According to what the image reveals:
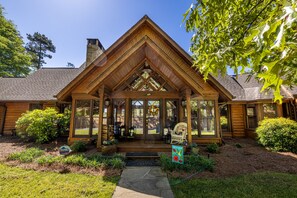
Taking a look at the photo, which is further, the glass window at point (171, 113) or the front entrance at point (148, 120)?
the glass window at point (171, 113)

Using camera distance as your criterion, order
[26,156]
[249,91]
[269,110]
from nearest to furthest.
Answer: [26,156] < [269,110] < [249,91]

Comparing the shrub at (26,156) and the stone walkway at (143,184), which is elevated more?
the shrub at (26,156)

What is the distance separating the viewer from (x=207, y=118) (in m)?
8.57

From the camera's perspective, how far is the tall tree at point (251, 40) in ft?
3.84

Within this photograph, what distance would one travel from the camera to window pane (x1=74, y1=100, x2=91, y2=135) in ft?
28.3

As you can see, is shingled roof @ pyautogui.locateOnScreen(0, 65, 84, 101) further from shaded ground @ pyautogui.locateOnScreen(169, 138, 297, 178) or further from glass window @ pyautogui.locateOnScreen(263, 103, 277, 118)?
glass window @ pyautogui.locateOnScreen(263, 103, 277, 118)

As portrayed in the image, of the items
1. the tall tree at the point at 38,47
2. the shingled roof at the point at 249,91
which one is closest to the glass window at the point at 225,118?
the shingled roof at the point at 249,91

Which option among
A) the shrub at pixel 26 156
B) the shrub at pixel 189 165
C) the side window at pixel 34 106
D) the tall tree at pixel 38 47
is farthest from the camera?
the tall tree at pixel 38 47

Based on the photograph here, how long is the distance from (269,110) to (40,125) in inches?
593

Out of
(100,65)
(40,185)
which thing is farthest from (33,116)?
(40,185)

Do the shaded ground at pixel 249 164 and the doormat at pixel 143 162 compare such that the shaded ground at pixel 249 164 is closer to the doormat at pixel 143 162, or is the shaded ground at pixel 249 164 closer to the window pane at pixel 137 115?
the doormat at pixel 143 162

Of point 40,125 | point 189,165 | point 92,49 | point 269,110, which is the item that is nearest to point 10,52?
point 92,49

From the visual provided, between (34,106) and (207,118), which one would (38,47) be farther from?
(207,118)

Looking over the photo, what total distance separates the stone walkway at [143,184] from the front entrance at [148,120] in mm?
3789
